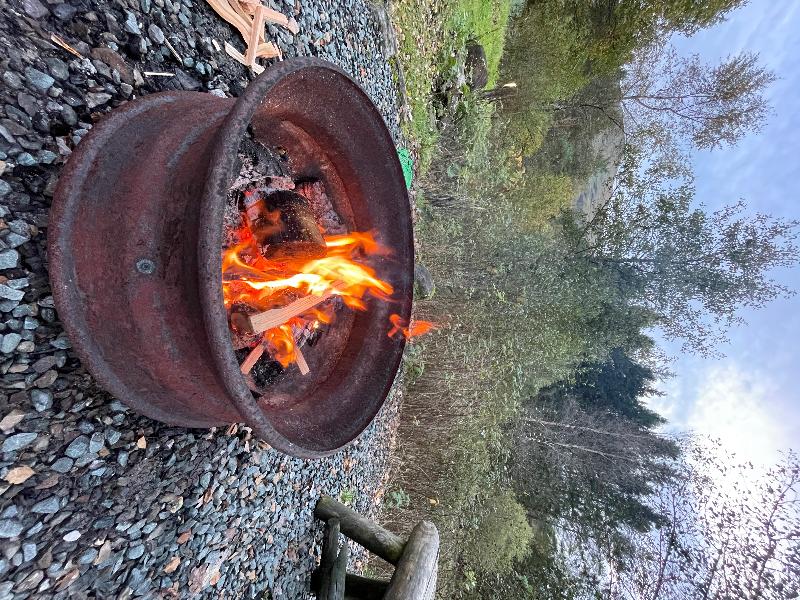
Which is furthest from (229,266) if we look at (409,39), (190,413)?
(409,39)

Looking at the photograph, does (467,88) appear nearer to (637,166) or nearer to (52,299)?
(637,166)

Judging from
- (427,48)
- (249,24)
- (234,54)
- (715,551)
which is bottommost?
(715,551)

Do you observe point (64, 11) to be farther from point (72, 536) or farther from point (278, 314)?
point (72, 536)

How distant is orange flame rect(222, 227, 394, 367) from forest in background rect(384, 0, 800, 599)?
4024 mm

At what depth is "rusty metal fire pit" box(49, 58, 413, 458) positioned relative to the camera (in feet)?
4.17

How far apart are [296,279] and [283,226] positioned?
0.80 ft

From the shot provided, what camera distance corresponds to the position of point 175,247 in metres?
1.43

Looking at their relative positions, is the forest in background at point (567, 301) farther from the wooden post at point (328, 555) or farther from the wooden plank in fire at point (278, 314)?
the wooden plank in fire at point (278, 314)

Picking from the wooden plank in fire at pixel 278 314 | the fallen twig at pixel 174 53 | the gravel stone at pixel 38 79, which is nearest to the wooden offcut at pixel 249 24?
the fallen twig at pixel 174 53

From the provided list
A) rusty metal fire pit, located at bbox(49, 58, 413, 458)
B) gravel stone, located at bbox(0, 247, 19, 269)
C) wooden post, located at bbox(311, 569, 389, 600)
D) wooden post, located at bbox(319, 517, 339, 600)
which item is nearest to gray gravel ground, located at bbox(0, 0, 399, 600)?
gravel stone, located at bbox(0, 247, 19, 269)

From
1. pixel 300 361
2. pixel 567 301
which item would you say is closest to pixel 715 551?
pixel 567 301

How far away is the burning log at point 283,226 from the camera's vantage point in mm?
1977

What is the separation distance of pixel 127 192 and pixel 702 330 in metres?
11.0

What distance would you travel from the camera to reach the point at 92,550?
5.94 feet
